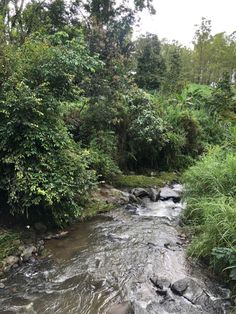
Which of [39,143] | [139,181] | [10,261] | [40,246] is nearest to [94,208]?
[40,246]

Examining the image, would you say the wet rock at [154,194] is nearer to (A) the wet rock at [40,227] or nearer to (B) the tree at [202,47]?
(A) the wet rock at [40,227]

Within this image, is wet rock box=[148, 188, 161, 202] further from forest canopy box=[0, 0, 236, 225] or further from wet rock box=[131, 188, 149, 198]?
forest canopy box=[0, 0, 236, 225]

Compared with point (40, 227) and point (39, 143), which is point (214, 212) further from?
point (39, 143)

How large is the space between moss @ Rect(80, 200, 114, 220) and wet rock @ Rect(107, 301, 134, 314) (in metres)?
3.01

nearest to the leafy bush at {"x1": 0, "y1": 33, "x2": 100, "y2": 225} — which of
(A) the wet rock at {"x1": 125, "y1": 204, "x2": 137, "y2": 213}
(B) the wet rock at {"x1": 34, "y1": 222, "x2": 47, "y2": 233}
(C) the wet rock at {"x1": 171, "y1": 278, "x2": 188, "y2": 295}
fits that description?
(B) the wet rock at {"x1": 34, "y1": 222, "x2": 47, "y2": 233}

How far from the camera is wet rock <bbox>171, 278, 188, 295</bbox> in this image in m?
3.83

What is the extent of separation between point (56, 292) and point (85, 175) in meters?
2.65

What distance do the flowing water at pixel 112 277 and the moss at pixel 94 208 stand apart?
54cm

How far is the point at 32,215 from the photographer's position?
5.79 m

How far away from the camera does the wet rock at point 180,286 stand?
12.6 feet

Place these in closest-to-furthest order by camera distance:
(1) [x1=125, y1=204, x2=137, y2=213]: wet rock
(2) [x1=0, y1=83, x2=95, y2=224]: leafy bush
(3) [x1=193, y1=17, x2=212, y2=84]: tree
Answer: (2) [x1=0, y1=83, x2=95, y2=224]: leafy bush
(1) [x1=125, y1=204, x2=137, y2=213]: wet rock
(3) [x1=193, y1=17, x2=212, y2=84]: tree

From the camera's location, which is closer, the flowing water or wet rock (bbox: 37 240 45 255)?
the flowing water

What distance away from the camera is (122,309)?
11.5 feet

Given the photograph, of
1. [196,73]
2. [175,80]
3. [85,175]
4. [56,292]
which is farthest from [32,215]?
[196,73]
